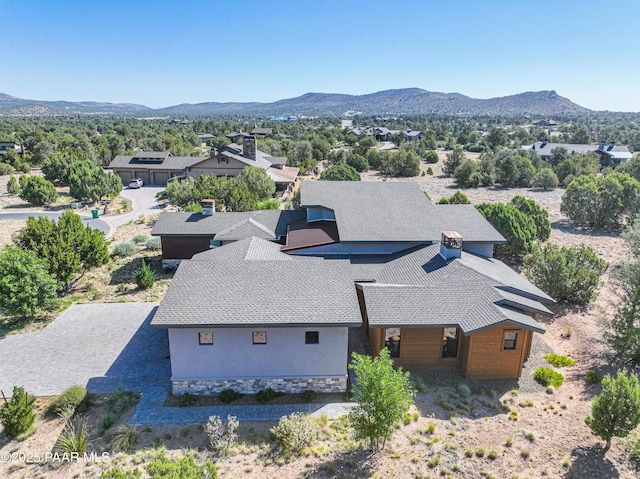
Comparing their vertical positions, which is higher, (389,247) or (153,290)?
(389,247)

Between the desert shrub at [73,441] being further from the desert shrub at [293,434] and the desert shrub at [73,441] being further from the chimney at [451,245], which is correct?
the chimney at [451,245]

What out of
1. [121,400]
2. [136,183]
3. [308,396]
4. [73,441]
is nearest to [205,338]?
[121,400]

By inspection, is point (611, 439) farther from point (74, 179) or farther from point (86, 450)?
point (74, 179)

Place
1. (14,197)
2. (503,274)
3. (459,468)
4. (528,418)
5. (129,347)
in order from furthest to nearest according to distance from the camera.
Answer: (14,197)
(503,274)
(129,347)
(528,418)
(459,468)

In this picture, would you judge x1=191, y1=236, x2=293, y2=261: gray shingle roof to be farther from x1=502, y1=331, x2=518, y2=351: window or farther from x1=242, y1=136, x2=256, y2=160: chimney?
x1=242, y1=136, x2=256, y2=160: chimney

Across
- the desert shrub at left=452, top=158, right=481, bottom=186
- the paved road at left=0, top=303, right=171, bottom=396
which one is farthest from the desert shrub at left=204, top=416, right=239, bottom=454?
the desert shrub at left=452, top=158, right=481, bottom=186

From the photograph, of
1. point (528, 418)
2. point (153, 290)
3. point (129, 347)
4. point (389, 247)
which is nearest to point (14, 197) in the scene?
point (153, 290)

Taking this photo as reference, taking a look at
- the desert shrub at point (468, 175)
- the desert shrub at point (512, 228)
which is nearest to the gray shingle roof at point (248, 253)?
the desert shrub at point (512, 228)

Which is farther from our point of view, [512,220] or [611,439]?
[512,220]
